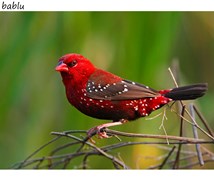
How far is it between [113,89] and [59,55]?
41cm

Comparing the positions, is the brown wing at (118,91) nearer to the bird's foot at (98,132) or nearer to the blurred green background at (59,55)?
the bird's foot at (98,132)

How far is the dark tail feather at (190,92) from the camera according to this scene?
162cm

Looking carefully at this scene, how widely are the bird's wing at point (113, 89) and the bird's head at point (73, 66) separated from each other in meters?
0.03

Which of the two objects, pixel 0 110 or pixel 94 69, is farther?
pixel 0 110

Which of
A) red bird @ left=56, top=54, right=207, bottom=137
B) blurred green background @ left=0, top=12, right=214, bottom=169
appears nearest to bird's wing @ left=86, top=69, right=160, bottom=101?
red bird @ left=56, top=54, right=207, bottom=137

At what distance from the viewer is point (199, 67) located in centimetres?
215

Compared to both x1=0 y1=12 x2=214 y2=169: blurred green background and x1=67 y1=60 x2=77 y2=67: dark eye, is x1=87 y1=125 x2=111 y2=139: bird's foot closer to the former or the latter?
x1=67 y1=60 x2=77 y2=67: dark eye
